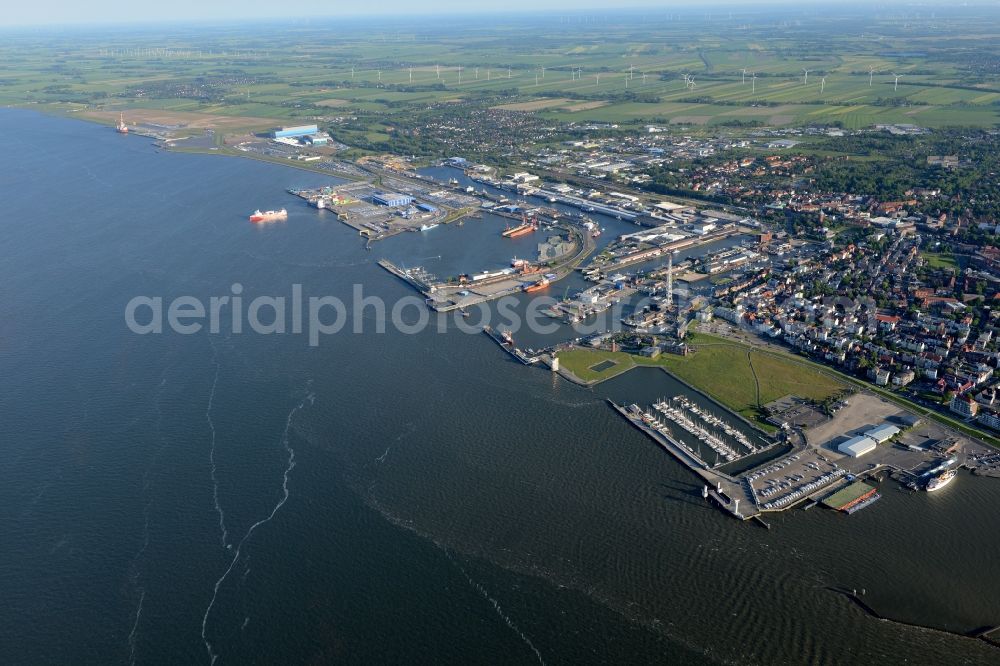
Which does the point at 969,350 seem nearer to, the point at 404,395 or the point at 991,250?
the point at 991,250

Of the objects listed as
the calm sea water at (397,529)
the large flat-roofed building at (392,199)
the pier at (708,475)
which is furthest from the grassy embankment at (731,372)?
the large flat-roofed building at (392,199)

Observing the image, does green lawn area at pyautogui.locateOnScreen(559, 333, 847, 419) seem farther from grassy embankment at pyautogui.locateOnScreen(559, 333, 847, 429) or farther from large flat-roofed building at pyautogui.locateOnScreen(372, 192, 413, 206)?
large flat-roofed building at pyautogui.locateOnScreen(372, 192, 413, 206)

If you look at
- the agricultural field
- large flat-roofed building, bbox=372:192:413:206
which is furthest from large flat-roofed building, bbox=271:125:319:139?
large flat-roofed building, bbox=372:192:413:206

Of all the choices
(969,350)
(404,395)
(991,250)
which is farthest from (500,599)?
(991,250)

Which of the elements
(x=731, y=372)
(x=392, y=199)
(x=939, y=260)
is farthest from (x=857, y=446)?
(x=392, y=199)

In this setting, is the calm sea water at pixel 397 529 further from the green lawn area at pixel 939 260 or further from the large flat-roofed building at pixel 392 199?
the large flat-roofed building at pixel 392 199

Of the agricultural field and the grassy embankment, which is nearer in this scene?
the grassy embankment
